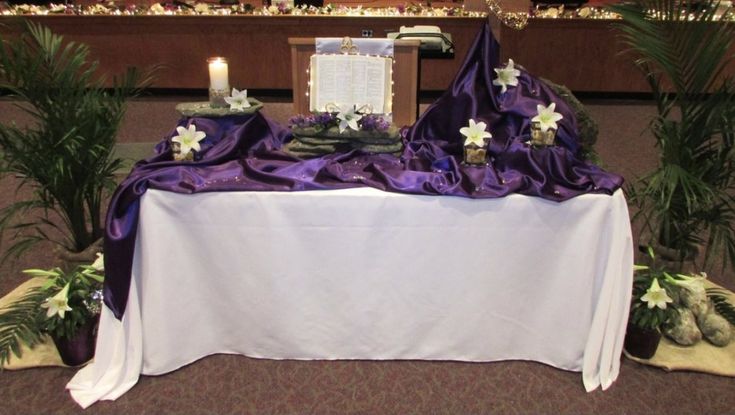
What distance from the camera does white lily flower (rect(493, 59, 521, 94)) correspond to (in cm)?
193

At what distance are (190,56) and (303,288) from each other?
456cm

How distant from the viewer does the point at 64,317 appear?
1742 mm

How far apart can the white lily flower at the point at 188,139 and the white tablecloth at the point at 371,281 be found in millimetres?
214

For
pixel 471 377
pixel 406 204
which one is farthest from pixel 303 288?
pixel 471 377

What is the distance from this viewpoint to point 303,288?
1.74 m

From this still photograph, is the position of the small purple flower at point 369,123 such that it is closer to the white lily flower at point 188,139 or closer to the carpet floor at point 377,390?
the white lily flower at point 188,139

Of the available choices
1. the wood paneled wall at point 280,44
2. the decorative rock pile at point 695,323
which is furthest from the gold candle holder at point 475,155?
the wood paneled wall at point 280,44

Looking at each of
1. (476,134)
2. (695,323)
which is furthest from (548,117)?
(695,323)

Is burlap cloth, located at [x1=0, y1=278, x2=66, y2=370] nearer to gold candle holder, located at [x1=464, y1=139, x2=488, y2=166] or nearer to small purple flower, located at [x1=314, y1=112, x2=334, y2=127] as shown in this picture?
small purple flower, located at [x1=314, y1=112, x2=334, y2=127]

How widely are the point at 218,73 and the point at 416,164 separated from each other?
753 mm

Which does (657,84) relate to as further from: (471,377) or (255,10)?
(255,10)

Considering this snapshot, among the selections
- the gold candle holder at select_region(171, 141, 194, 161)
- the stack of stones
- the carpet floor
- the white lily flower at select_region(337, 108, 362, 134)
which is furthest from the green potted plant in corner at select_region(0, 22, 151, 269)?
the white lily flower at select_region(337, 108, 362, 134)

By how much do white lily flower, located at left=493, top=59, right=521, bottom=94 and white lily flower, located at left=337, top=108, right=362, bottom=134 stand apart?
20.9 inches

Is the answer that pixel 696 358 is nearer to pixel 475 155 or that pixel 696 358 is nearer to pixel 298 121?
pixel 475 155
